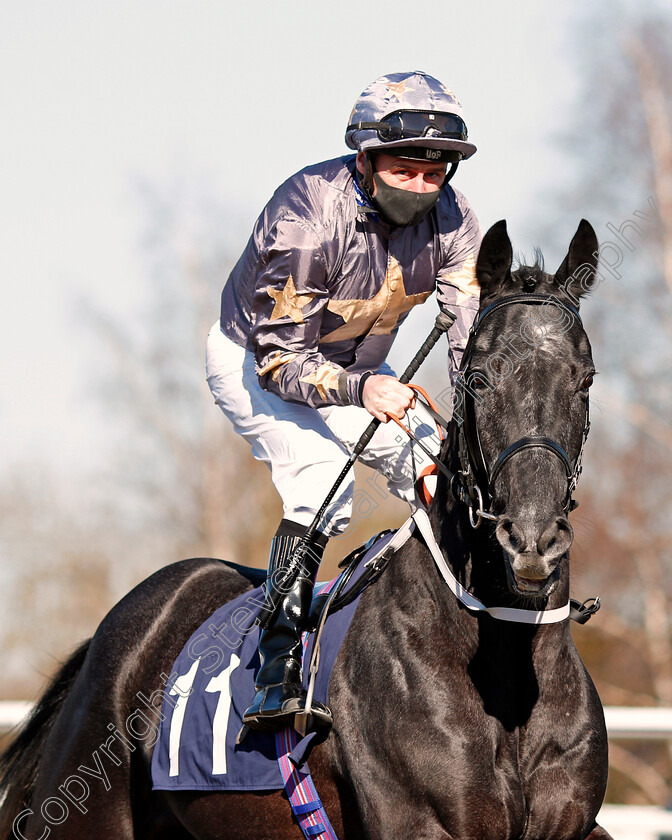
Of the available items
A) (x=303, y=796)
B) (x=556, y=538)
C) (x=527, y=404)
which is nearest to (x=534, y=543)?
(x=556, y=538)

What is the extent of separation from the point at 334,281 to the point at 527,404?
1274mm

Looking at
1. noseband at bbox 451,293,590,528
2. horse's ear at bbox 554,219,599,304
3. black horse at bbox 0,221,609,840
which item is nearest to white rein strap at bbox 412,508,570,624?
black horse at bbox 0,221,609,840

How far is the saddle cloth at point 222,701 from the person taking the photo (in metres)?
3.60

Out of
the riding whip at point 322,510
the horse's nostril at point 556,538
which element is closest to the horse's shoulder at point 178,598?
the riding whip at point 322,510

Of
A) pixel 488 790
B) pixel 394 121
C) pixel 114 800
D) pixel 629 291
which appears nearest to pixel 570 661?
pixel 488 790

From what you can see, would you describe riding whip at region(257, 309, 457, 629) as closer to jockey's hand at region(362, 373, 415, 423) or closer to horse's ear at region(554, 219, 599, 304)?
jockey's hand at region(362, 373, 415, 423)

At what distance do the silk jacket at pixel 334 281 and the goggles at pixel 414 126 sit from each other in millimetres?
264

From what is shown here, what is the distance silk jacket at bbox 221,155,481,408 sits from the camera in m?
3.84

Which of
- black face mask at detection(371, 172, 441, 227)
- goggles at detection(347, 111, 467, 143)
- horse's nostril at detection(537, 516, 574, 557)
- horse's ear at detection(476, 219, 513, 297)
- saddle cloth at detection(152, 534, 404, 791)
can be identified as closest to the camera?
horse's nostril at detection(537, 516, 574, 557)

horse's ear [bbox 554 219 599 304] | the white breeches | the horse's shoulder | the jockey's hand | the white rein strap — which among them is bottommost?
the horse's shoulder

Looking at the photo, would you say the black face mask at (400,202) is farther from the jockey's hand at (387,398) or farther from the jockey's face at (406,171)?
the jockey's hand at (387,398)

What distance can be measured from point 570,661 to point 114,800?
2.19 metres

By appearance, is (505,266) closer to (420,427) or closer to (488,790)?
(420,427)

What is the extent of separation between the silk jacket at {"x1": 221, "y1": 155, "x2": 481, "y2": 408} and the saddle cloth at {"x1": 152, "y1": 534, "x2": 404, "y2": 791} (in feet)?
2.42
